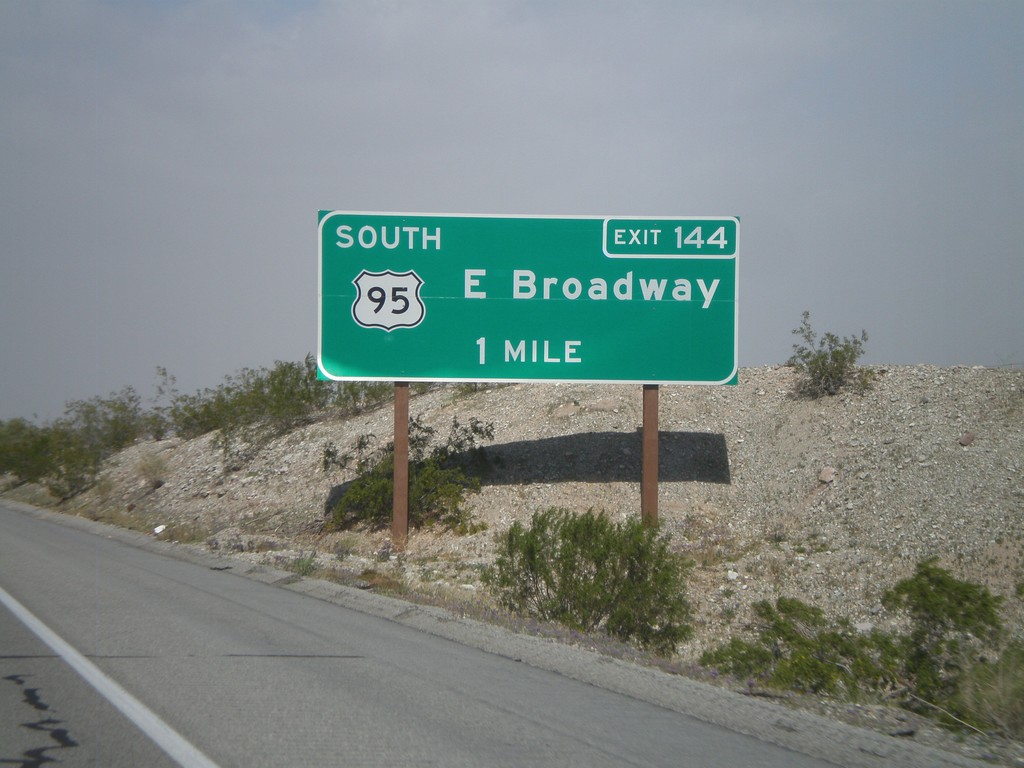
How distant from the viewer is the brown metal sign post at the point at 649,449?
2056 cm

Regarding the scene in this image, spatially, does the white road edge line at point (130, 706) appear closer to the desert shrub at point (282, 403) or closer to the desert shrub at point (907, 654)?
the desert shrub at point (907, 654)

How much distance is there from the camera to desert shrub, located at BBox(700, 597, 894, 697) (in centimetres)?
919

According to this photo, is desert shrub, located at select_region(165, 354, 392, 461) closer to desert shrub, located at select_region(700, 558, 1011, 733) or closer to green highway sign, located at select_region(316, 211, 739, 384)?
green highway sign, located at select_region(316, 211, 739, 384)

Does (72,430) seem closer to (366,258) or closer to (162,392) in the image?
(162,392)

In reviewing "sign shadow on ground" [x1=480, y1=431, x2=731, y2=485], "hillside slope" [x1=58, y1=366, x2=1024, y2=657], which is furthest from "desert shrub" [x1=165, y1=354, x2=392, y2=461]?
"sign shadow on ground" [x1=480, y1=431, x2=731, y2=485]

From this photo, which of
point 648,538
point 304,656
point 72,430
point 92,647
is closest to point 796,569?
point 648,538

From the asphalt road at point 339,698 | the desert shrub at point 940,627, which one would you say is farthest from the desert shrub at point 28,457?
the desert shrub at point 940,627

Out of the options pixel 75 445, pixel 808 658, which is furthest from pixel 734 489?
pixel 75 445

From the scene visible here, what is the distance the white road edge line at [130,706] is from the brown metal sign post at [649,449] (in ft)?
43.2

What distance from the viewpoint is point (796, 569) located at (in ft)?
59.2

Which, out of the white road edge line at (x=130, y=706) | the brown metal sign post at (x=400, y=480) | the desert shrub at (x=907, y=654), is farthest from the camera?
the brown metal sign post at (x=400, y=480)

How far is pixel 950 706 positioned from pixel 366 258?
15.5 meters

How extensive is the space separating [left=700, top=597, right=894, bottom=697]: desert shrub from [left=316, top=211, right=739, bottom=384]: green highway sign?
9.90m

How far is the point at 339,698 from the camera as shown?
7125 mm
